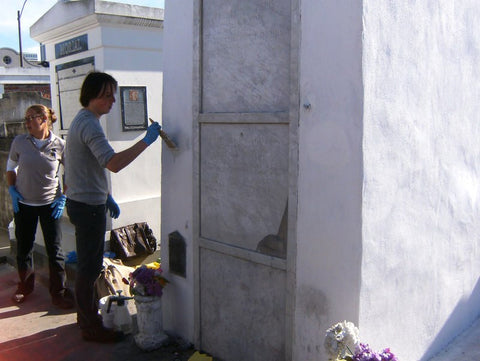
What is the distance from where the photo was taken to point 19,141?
14.8ft

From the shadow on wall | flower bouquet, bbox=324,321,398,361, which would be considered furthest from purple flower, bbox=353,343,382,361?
the shadow on wall

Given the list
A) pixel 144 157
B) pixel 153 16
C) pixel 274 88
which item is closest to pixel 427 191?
pixel 274 88

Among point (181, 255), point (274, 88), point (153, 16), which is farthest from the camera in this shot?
point (153, 16)

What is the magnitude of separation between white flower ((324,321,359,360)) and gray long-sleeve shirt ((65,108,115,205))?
196cm

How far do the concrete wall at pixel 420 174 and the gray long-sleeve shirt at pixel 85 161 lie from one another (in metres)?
1.89

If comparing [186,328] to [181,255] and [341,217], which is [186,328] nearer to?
[181,255]

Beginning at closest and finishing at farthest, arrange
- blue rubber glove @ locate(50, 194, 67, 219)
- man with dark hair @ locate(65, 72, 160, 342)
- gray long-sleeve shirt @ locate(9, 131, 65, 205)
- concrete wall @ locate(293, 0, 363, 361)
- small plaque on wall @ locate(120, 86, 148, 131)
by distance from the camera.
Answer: concrete wall @ locate(293, 0, 363, 361) < man with dark hair @ locate(65, 72, 160, 342) < gray long-sleeve shirt @ locate(9, 131, 65, 205) < blue rubber glove @ locate(50, 194, 67, 219) < small plaque on wall @ locate(120, 86, 148, 131)

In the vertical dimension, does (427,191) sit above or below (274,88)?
below

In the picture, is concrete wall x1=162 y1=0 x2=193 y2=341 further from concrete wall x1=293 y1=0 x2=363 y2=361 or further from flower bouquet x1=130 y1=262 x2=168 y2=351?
concrete wall x1=293 y1=0 x2=363 y2=361

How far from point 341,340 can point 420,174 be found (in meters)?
1.23

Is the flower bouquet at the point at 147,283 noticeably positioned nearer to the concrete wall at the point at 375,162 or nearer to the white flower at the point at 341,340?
the concrete wall at the point at 375,162

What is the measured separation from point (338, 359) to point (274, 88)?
4.98 feet

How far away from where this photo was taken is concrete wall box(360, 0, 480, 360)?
8.42ft

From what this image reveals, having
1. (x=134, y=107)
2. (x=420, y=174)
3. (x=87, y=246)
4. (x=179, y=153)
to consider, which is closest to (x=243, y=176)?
(x=179, y=153)
